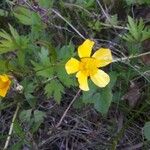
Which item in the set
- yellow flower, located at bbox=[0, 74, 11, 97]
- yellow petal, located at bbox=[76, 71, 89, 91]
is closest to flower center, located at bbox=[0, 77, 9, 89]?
yellow flower, located at bbox=[0, 74, 11, 97]

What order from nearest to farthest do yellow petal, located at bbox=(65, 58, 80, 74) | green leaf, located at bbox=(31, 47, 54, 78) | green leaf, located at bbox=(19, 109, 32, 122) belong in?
1. yellow petal, located at bbox=(65, 58, 80, 74)
2. green leaf, located at bbox=(31, 47, 54, 78)
3. green leaf, located at bbox=(19, 109, 32, 122)

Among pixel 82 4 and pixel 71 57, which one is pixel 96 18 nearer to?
pixel 82 4

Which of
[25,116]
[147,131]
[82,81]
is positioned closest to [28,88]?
[25,116]

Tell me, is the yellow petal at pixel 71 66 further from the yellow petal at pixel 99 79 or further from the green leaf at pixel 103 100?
the green leaf at pixel 103 100

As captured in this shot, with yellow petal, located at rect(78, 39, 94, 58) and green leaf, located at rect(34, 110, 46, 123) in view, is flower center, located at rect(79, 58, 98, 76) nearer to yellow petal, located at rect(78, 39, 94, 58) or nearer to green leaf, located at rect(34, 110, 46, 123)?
yellow petal, located at rect(78, 39, 94, 58)

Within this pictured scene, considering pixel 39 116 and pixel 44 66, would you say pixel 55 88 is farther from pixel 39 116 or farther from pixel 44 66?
pixel 39 116

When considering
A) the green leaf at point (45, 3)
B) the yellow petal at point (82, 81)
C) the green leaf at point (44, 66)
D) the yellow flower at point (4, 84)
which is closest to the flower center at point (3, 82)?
the yellow flower at point (4, 84)
